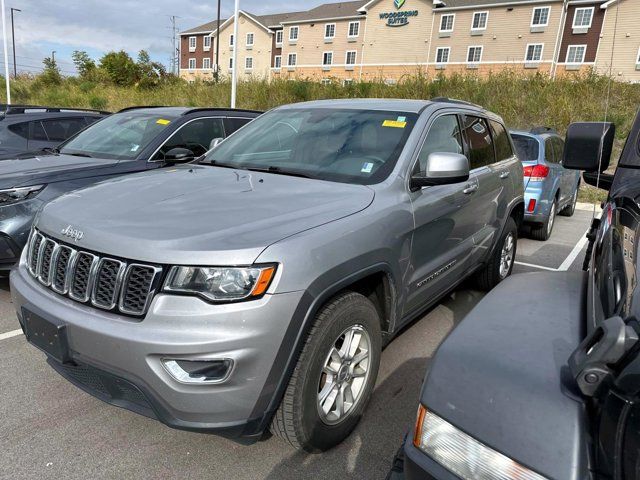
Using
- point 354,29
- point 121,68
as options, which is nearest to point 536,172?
point 121,68

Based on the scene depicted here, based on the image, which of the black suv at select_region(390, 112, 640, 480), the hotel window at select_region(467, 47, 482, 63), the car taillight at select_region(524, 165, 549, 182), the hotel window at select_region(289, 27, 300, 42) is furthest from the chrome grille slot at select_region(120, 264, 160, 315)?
the hotel window at select_region(289, 27, 300, 42)

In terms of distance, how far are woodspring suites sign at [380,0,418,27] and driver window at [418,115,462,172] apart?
45.1m

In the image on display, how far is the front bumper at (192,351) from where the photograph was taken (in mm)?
1837

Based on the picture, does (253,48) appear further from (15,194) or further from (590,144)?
(590,144)

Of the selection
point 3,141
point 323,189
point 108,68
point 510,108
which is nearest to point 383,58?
point 108,68

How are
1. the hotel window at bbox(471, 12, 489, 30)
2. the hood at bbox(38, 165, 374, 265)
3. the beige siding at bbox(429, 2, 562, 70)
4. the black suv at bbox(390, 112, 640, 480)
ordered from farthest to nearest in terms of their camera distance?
the hotel window at bbox(471, 12, 489, 30), the beige siding at bbox(429, 2, 562, 70), the hood at bbox(38, 165, 374, 265), the black suv at bbox(390, 112, 640, 480)

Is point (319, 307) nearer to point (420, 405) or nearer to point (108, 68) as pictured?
point (420, 405)

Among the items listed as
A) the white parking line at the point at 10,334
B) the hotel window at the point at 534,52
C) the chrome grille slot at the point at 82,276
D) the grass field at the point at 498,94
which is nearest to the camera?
the chrome grille slot at the point at 82,276

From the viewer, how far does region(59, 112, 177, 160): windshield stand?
528 centimetres

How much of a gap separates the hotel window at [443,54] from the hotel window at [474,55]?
6.30 feet

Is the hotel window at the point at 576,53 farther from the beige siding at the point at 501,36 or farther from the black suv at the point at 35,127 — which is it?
the black suv at the point at 35,127

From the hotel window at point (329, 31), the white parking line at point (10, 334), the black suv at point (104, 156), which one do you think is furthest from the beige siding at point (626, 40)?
the white parking line at point (10, 334)

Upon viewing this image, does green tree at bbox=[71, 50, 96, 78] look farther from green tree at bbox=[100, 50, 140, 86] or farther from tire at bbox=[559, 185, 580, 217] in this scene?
tire at bbox=[559, 185, 580, 217]

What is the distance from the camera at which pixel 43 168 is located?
453 centimetres
